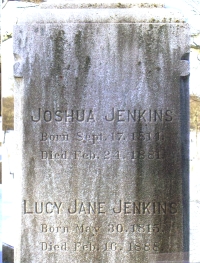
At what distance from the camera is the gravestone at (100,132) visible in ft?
10.9

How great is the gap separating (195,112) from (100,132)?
2.50 metres

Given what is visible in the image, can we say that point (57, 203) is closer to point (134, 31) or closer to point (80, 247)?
point (80, 247)

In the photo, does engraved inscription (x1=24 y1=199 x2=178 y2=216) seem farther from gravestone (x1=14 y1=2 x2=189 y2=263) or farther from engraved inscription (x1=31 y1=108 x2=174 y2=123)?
engraved inscription (x1=31 y1=108 x2=174 y2=123)

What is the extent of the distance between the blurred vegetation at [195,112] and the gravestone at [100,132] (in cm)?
203

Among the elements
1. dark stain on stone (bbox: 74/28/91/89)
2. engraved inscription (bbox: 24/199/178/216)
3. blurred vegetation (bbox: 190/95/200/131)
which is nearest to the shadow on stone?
engraved inscription (bbox: 24/199/178/216)

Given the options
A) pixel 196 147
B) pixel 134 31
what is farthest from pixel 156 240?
pixel 196 147

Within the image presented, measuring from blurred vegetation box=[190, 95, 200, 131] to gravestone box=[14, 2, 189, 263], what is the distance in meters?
2.03

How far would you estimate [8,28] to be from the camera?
5.25 m

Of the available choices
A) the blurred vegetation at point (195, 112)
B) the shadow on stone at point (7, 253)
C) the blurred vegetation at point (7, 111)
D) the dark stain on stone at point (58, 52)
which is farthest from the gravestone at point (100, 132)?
the blurred vegetation at point (195, 112)

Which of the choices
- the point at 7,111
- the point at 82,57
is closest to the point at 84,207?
the point at 82,57

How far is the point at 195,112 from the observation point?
560 centimetres

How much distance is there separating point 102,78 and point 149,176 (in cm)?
73

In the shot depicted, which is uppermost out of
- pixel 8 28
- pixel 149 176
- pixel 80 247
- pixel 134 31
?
pixel 8 28

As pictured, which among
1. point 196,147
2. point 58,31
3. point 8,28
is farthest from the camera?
point 196,147
